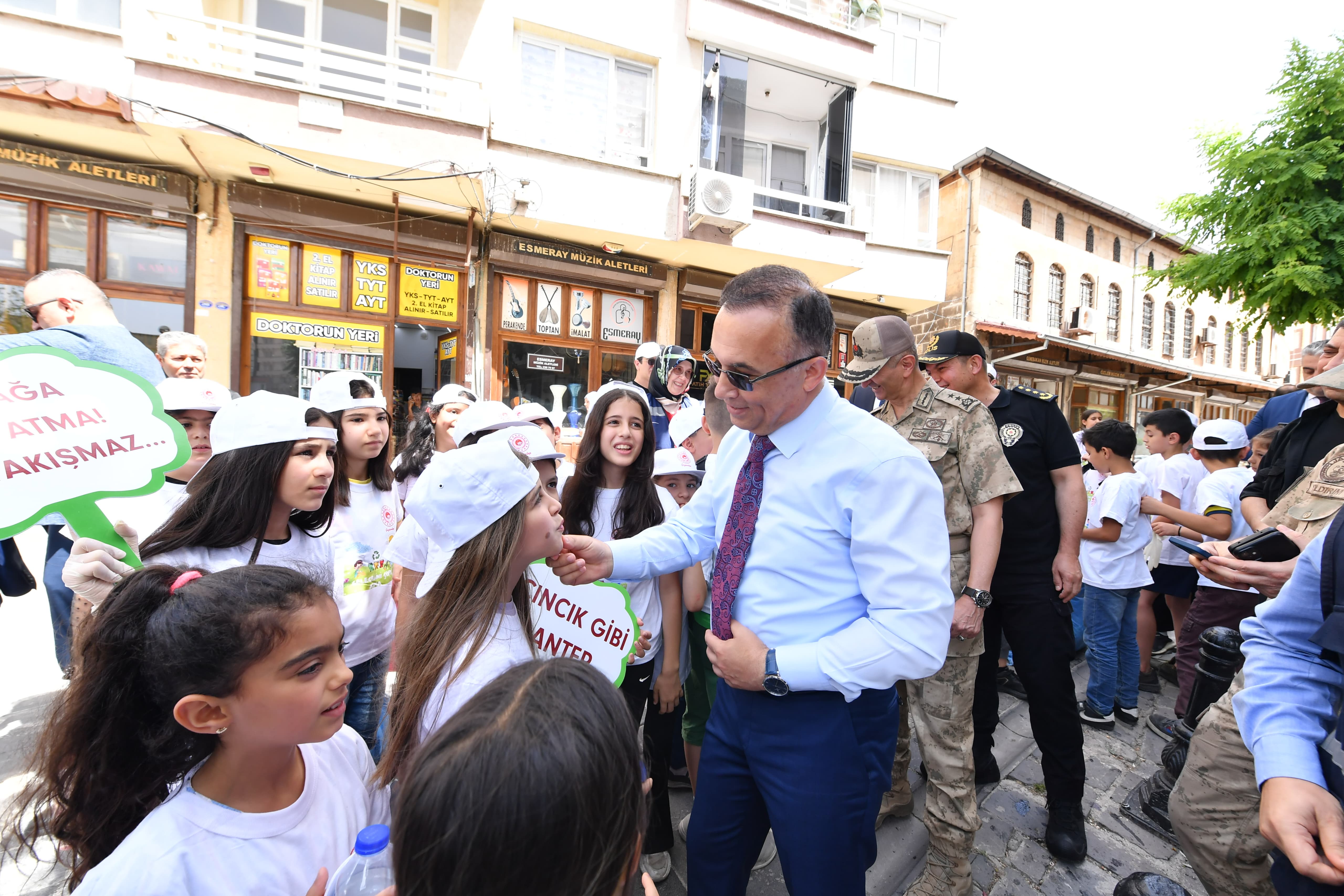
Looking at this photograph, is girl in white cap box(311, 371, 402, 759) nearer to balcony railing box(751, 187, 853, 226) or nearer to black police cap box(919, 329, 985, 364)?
black police cap box(919, 329, 985, 364)

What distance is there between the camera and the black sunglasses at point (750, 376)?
1694 millimetres

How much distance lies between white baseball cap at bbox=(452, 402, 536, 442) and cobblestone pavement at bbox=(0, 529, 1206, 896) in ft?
7.32

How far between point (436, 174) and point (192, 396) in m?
6.19

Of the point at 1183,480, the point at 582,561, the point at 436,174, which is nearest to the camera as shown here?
the point at 582,561

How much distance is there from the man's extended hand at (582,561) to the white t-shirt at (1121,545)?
3757mm

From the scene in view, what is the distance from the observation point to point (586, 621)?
2.30m

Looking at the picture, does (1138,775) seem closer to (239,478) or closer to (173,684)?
(173,684)

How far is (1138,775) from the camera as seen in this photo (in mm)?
3342

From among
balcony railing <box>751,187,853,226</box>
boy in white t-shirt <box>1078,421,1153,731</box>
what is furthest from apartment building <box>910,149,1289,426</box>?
boy in white t-shirt <box>1078,421,1153,731</box>

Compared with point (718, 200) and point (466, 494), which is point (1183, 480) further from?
point (718, 200)

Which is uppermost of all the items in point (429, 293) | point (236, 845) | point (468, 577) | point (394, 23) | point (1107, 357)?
point (394, 23)

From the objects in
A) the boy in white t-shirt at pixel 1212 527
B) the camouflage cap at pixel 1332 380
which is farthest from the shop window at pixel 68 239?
the boy in white t-shirt at pixel 1212 527

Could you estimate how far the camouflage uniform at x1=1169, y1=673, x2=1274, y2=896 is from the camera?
1.65 metres

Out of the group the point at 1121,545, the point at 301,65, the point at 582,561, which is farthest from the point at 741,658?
the point at 301,65
